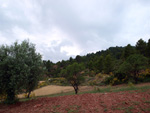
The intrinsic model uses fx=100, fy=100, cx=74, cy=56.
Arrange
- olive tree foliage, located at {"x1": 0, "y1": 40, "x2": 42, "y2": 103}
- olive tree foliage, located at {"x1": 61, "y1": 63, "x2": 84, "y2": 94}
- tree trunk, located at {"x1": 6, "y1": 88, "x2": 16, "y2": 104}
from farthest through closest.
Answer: olive tree foliage, located at {"x1": 61, "y1": 63, "x2": 84, "y2": 94}
tree trunk, located at {"x1": 6, "y1": 88, "x2": 16, "y2": 104}
olive tree foliage, located at {"x1": 0, "y1": 40, "x2": 42, "y2": 103}

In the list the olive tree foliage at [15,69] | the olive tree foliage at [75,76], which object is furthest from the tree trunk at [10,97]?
the olive tree foliage at [75,76]

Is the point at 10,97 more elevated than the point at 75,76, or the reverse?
the point at 75,76

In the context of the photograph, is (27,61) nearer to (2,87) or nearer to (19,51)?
(19,51)

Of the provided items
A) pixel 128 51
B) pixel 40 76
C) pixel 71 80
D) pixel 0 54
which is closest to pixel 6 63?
pixel 0 54

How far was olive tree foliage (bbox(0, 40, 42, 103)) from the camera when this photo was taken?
765cm

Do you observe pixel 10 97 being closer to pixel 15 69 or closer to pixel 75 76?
pixel 15 69

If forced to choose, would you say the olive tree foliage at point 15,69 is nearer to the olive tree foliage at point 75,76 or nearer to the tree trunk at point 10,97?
the tree trunk at point 10,97

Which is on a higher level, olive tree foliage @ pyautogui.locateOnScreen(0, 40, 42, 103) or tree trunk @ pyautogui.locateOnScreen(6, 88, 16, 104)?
olive tree foliage @ pyautogui.locateOnScreen(0, 40, 42, 103)

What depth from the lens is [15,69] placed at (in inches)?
305

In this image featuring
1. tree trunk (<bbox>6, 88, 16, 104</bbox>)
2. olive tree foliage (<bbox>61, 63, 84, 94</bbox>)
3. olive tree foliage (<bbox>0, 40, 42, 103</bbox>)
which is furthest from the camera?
olive tree foliage (<bbox>61, 63, 84, 94</bbox>)

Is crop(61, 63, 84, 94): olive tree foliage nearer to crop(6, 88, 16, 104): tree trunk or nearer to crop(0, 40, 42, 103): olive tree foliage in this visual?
crop(0, 40, 42, 103): olive tree foliage

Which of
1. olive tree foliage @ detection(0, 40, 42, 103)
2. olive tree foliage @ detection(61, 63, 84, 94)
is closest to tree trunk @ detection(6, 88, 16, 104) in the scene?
olive tree foliage @ detection(0, 40, 42, 103)

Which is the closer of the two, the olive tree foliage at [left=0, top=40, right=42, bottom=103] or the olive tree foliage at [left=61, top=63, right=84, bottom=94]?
the olive tree foliage at [left=0, top=40, right=42, bottom=103]

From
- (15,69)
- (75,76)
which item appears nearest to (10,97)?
(15,69)
